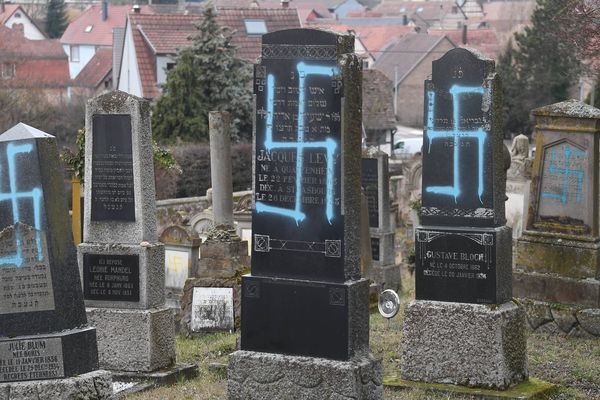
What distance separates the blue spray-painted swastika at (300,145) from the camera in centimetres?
809

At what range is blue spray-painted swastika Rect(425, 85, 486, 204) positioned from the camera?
9523mm

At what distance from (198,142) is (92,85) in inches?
1247

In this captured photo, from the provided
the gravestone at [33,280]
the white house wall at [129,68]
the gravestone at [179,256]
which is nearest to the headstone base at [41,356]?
the gravestone at [33,280]

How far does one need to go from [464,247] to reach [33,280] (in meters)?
3.54

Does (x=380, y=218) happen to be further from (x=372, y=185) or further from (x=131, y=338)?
(x=131, y=338)

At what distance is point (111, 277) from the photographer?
10992mm

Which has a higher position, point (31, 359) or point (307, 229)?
point (307, 229)

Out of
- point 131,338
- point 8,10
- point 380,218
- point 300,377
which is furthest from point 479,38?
point 300,377

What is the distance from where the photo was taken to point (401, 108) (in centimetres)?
7200

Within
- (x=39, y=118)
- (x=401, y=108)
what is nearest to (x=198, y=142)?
(x=39, y=118)

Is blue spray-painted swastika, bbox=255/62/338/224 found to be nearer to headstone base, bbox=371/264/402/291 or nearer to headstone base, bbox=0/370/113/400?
headstone base, bbox=0/370/113/400

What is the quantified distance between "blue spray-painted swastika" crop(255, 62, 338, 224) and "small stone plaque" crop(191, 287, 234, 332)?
5347 millimetres

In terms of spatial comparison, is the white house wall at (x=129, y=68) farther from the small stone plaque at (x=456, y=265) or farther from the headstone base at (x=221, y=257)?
the small stone plaque at (x=456, y=265)

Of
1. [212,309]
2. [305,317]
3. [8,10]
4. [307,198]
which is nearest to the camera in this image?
[307,198]
